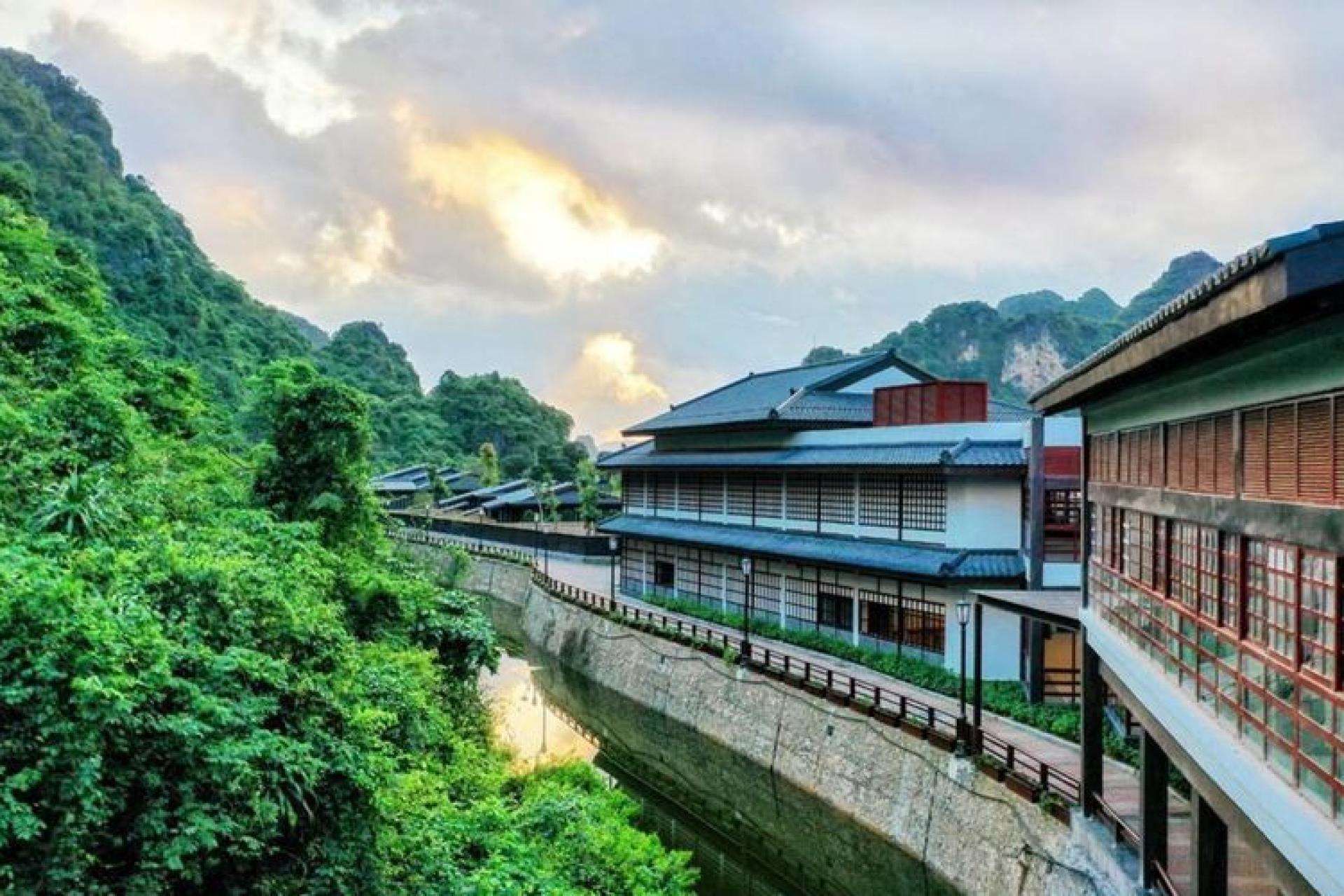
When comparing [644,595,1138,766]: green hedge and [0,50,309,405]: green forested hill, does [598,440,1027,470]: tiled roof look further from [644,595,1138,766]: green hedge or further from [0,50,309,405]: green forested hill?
[0,50,309,405]: green forested hill

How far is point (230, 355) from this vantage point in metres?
64.9

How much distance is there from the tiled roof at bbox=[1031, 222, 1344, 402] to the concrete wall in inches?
320

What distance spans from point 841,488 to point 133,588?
23944 mm

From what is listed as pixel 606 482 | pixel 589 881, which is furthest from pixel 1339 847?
pixel 606 482

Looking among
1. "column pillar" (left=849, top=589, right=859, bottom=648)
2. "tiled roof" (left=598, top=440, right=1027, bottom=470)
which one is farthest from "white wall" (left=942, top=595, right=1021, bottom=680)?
"column pillar" (left=849, top=589, right=859, bottom=648)

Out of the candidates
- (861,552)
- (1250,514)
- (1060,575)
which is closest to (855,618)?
(861,552)

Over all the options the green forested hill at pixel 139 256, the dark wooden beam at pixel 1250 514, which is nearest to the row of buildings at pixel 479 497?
the green forested hill at pixel 139 256

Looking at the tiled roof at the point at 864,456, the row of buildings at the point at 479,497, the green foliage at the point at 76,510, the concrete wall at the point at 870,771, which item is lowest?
the concrete wall at the point at 870,771

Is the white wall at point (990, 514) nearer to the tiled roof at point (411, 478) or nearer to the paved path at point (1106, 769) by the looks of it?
the paved path at point (1106, 769)

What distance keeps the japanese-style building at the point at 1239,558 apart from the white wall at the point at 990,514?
11996mm

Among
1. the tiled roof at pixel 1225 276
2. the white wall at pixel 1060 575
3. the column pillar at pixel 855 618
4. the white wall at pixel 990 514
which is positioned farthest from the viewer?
the column pillar at pixel 855 618

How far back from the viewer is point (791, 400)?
33.9m

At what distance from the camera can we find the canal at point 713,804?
60.0 feet

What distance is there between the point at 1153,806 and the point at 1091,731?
230 cm
